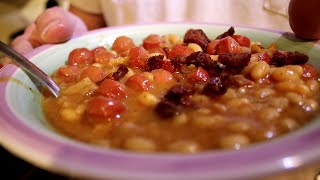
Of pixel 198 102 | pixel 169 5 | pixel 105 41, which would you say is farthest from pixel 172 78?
pixel 169 5

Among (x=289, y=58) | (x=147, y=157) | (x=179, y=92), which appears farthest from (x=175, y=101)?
(x=289, y=58)

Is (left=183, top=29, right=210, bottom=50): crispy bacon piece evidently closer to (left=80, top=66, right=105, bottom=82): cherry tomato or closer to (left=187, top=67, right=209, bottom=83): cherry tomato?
(left=187, top=67, right=209, bottom=83): cherry tomato

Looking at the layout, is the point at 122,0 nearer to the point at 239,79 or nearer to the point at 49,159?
the point at 239,79

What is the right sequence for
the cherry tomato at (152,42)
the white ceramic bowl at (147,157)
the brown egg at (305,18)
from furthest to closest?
the cherry tomato at (152,42)
the brown egg at (305,18)
the white ceramic bowl at (147,157)

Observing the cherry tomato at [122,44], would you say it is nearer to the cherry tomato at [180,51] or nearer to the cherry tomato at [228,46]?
the cherry tomato at [180,51]

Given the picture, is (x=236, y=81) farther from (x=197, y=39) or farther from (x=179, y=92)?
(x=197, y=39)

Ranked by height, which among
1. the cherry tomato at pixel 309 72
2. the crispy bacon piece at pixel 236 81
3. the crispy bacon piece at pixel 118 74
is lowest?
the crispy bacon piece at pixel 118 74

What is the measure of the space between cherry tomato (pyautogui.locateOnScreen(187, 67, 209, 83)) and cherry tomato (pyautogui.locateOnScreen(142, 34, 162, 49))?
270mm

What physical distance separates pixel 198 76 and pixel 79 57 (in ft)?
1.26

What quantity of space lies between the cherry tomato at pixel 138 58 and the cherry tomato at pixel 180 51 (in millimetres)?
74

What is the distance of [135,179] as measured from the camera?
0.49 meters

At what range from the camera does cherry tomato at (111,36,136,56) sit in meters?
1.15

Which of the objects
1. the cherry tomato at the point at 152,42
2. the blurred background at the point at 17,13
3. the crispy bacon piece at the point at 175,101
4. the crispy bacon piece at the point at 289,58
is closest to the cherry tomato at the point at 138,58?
the cherry tomato at the point at 152,42

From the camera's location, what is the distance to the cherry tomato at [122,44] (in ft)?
3.77
